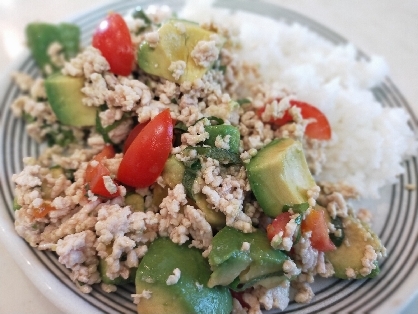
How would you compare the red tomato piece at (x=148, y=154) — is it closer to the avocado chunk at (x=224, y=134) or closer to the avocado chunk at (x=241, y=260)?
the avocado chunk at (x=224, y=134)

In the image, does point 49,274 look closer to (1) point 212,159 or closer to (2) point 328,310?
(1) point 212,159

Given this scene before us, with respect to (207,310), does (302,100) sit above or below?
above

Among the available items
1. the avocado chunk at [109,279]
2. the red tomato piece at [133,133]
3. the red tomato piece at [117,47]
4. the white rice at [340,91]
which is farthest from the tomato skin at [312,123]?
the avocado chunk at [109,279]

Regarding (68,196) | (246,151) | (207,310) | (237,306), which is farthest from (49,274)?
(246,151)

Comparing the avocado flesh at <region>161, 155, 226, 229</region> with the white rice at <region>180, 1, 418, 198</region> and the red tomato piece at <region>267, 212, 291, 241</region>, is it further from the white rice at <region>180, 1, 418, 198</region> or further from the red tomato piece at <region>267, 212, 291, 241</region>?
the white rice at <region>180, 1, 418, 198</region>

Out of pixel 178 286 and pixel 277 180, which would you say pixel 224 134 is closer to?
pixel 277 180

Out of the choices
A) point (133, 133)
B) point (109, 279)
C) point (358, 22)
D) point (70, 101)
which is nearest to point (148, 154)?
point (133, 133)
